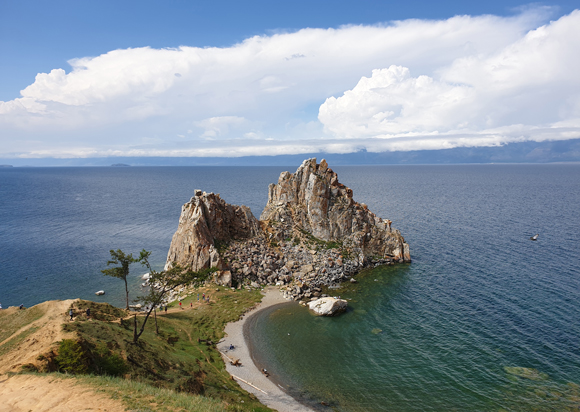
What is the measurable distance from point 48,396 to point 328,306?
143ft

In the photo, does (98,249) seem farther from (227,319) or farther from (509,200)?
(509,200)

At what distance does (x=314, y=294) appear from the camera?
68438mm

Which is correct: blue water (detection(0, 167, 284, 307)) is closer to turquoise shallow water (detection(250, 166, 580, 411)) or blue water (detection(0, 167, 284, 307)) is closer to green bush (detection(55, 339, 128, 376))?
green bush (detection(55, 339, 128, 376))

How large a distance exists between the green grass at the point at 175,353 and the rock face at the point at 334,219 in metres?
38.7

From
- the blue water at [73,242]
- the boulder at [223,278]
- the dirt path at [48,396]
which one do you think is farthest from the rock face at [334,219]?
the dirt path at [48,396]

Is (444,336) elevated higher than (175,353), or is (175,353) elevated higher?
(175,353)

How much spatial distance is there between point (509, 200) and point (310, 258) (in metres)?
159

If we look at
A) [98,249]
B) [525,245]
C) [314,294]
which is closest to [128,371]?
[314,294]

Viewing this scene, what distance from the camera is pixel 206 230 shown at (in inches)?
2931

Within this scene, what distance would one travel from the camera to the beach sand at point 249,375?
38.2m

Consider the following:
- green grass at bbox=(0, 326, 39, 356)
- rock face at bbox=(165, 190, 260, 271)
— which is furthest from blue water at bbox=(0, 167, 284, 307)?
green grass at bbox=(0, 326, 39, 356)

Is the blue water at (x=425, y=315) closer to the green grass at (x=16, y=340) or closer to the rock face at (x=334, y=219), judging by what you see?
the rock face at (x=334, y=219)

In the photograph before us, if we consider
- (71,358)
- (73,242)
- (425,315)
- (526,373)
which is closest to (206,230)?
(71,358)

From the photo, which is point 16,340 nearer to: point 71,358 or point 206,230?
point 71,358
